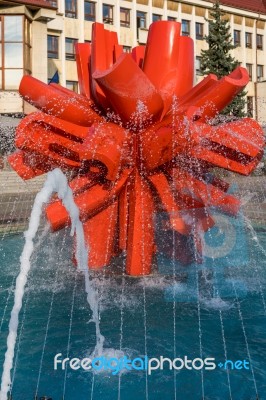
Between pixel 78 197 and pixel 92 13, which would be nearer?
pixel 78 197

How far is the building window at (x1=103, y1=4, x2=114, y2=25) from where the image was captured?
36.0 meters

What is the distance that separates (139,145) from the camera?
739cm

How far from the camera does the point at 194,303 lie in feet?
24.0

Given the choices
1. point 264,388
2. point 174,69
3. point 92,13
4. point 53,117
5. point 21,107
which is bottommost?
point 264,388

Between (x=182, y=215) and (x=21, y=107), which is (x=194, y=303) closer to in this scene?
(x=182, y=215)

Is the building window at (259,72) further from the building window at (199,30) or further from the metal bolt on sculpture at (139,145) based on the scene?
the metal bolt on sculpture at (139,145)

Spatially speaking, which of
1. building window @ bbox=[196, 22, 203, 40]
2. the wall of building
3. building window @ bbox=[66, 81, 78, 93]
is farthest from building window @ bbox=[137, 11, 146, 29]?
building window @ bbox=[66, 81, 78, 93]

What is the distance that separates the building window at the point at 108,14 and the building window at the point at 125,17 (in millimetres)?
763

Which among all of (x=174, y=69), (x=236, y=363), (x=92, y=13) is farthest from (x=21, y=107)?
(x=236, y=363)

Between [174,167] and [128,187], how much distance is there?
28.1 inches

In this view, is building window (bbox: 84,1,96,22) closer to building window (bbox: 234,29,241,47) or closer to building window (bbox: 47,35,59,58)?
building window (bbox: 47,35,59,58)

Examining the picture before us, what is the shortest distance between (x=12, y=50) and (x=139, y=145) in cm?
2209

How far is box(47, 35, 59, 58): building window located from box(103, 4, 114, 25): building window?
4.22 meters

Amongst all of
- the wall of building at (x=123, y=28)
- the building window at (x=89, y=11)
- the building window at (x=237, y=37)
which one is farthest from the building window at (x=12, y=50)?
the building window at (x=237, y=37)
